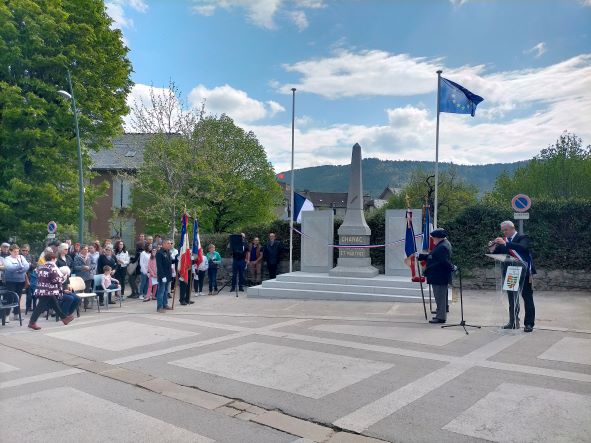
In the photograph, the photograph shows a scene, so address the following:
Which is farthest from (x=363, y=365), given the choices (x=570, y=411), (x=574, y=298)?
(x=574, y=298)

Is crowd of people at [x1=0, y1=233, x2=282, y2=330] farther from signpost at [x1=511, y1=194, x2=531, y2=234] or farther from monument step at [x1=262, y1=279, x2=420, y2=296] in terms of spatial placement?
signpost at [x1=511, y1=194, x2=531, y2=234]

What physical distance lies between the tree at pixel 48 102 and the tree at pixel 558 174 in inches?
1000

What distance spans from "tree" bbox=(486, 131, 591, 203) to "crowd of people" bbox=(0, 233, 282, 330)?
22.7 meters

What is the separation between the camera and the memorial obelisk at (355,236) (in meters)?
15.7

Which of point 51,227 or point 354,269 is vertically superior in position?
point 51,227

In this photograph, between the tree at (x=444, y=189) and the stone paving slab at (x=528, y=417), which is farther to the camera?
the tree at (x=444, y=189)

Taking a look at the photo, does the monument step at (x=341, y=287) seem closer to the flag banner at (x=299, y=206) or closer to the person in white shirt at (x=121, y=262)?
the flag banner at (x=299, y=206)

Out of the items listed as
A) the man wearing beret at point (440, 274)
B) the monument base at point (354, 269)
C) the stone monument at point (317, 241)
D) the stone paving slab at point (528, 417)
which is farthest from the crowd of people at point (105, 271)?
the stone paving slab at point (528, 417)

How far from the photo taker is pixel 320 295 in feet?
48.7

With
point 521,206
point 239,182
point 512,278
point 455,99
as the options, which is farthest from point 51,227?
point 512,278

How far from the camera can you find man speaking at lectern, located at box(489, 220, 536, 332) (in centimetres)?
910

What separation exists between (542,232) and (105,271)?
1320 cm

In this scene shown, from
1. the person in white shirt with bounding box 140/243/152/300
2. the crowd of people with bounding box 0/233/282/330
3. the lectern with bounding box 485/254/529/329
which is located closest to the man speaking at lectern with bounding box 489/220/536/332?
the lectern with bounding box 485/254/529/329

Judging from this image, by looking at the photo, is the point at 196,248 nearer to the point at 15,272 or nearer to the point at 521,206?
the point at 15,272
